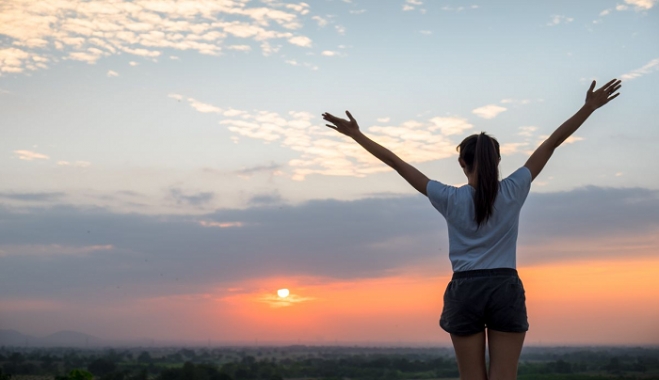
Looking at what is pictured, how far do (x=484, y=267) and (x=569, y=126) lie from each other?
1030mm

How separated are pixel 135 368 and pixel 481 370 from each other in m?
108

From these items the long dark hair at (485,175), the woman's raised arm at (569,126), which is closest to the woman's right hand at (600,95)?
the woman's raised arm at (569,126)

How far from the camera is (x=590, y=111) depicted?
4035 mm

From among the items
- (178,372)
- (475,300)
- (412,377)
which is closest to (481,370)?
(475,300)

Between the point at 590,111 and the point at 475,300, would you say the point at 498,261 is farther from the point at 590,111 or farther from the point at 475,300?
the point at 590,111

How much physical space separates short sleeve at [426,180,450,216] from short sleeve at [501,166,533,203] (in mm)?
312

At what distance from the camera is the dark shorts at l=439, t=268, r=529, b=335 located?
3471 mm

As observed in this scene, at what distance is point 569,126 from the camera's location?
392cm

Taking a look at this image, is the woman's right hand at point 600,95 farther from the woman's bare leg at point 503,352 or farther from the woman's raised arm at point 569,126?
the woman's bare leg at point 503,352

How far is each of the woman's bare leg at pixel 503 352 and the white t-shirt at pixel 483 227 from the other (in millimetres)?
358

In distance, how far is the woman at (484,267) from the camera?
137 inches

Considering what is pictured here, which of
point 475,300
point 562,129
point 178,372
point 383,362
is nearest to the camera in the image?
point 475,300

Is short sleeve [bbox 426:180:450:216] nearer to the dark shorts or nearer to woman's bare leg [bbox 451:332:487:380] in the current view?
the dark shorts

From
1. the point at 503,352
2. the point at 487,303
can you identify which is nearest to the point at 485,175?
the point at 487,303
